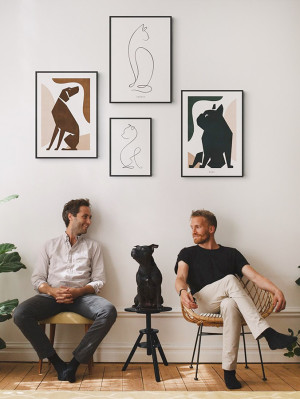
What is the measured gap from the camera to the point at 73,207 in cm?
416

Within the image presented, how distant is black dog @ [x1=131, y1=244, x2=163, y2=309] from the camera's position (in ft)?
12.5

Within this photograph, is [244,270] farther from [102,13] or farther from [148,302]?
[102,13]

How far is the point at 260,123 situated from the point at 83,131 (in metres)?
1.42

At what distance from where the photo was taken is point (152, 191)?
4.33 meters

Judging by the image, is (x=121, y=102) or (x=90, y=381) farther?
(x=121, y=102)

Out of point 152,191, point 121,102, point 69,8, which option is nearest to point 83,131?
point 121,102

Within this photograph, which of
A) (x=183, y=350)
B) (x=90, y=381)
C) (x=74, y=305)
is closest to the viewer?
(x=90, y=381)

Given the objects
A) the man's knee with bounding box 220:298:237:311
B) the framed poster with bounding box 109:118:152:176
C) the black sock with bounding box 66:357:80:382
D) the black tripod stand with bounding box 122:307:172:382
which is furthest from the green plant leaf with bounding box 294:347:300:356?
the framed poster with bounding box 109:118:152:176

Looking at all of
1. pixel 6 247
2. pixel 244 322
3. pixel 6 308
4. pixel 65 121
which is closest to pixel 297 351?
pixel 244 322

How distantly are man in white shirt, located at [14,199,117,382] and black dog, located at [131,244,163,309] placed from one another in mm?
230

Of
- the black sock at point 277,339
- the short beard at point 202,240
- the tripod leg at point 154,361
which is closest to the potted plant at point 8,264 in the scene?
the tripod leg at point 154,361

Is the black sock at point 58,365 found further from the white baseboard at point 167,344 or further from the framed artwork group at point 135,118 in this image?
the framed artwork group at point 135,118

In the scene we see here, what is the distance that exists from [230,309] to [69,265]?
129 cm

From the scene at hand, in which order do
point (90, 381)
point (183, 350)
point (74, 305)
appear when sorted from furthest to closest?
1. point (183, 350)
2. point (74, 305)
3. point (90, 381)
